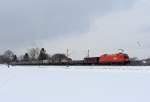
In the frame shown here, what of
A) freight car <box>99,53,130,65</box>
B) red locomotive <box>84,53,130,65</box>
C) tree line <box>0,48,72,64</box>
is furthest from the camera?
tree line <box>0,48,72,64</box>

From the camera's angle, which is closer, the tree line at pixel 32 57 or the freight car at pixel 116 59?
the freight car at pixel 116 59

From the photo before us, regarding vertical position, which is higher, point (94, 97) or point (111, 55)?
point (111, 55)

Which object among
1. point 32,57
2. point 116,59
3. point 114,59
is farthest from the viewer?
point 32,57

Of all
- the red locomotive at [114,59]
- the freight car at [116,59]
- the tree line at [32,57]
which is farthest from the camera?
the tree line at [32,57]

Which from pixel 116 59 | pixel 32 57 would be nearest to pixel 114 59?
pixel 116 59

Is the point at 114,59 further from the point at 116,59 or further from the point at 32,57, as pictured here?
the point at 32,57

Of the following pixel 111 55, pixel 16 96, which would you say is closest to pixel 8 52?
pixel 111 55

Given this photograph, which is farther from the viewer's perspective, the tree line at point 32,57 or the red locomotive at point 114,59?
the tree line at point 32,57

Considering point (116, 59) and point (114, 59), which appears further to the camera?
point (114, 59)

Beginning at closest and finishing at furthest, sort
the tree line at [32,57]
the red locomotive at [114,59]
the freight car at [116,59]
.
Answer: the freight car at [116,59] → the red locomotive at [114,59] → the tree line at [32,57]

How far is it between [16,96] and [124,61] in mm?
33390

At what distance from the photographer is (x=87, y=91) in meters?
13.8

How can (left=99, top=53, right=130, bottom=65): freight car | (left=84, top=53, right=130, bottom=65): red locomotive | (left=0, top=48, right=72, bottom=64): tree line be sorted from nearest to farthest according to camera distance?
(left=99, top=53, right=130, bottom=65): freight car < (left=84, top=53, right=130, bottom=65): red locomotive < (left=0, top=48, right=72, bottom=64): tree line

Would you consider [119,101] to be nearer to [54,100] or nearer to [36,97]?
[54,100]
